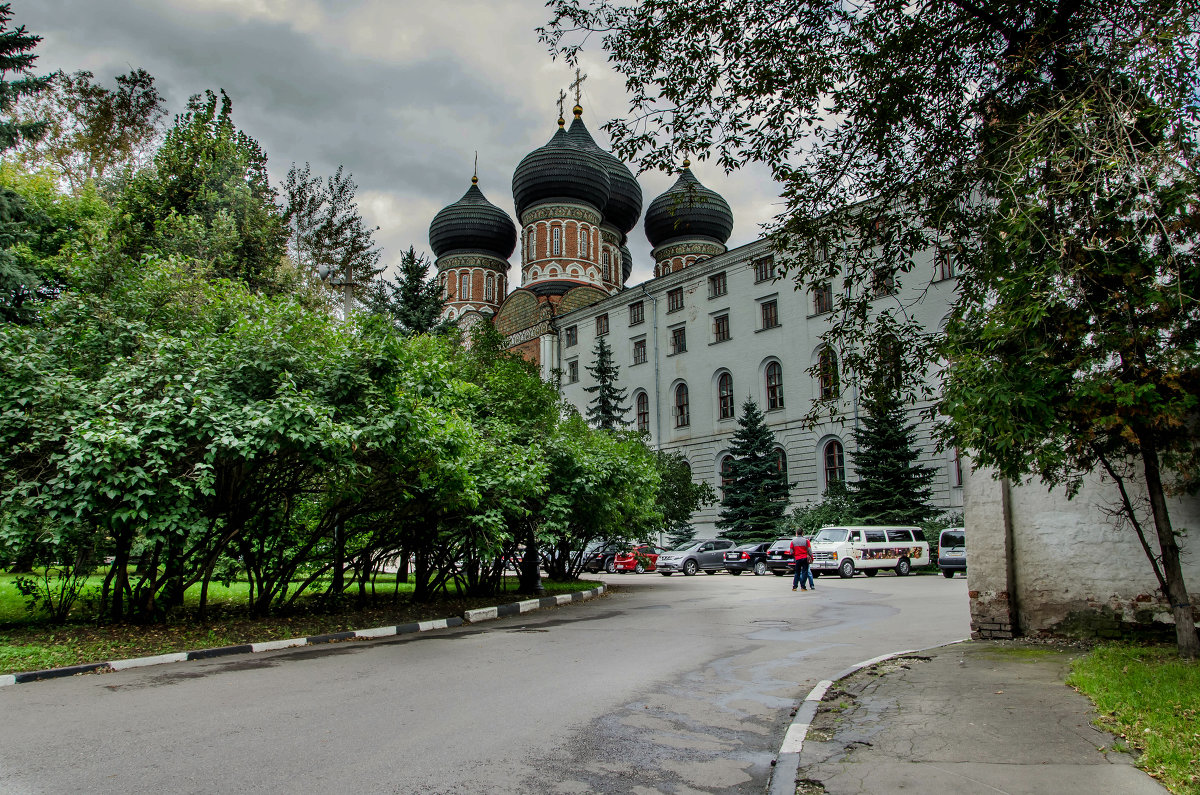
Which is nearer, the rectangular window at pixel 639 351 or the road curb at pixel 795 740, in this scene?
the road curb at pixel 795 740

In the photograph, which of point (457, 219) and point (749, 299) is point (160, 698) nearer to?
point (749, 299)

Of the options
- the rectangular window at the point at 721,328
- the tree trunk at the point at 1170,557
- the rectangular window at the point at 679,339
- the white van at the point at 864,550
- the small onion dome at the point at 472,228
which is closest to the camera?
the tree trunk at the point at 1170,557

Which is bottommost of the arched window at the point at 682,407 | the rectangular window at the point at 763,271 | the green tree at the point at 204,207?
the arched window at the point at 682,407

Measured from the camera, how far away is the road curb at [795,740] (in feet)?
13.5

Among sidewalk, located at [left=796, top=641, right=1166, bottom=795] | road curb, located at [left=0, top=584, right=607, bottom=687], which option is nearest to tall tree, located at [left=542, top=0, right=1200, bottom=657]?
sidewalk, located at [left=796, top=641, right=1166, bottom=795]

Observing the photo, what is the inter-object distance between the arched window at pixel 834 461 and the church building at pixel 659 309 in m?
0.06

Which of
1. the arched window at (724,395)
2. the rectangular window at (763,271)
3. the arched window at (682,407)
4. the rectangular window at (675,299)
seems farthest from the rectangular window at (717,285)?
the arched window at (682,407)

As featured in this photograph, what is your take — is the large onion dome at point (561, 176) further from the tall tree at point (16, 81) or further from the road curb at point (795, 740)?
the road curb at point (795, 740)

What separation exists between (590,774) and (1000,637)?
6.36 metres

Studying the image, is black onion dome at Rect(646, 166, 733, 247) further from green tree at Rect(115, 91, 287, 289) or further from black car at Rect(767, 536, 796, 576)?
green tree at Rect(115, 91, 287, 289)

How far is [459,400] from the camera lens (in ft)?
41.9

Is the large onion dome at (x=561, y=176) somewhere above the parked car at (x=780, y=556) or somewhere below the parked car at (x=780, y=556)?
above

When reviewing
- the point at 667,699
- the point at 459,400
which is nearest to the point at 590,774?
the point at 667,699

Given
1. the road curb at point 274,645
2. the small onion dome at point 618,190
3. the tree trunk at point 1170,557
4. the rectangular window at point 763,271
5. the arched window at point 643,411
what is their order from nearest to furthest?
the tree trunk at point 1170,557 < the road curb at point 274,645 < the rectangular window at point 763,271 < the arched window at point 643,411 < the small onion dome at point 618,190
